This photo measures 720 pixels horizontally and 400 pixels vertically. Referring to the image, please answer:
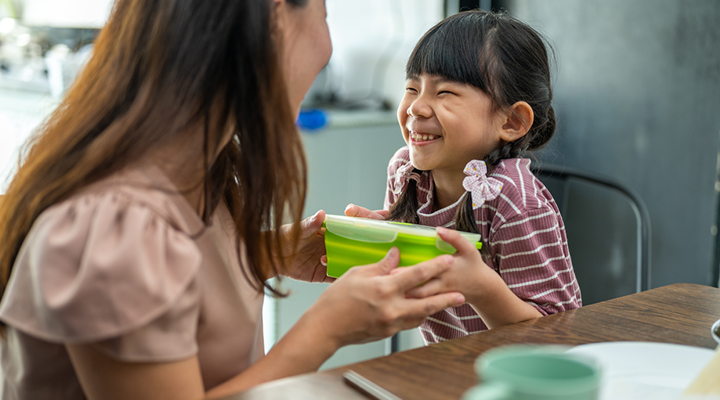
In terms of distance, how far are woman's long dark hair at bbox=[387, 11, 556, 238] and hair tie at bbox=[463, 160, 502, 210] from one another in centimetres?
3

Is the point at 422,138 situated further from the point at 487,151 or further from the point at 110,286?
the point at 110,286

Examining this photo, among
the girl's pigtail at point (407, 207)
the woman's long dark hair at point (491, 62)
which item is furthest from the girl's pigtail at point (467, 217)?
the girl's pigtail at point (407, 207)

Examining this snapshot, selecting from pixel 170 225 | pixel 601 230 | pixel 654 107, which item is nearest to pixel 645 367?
pixel 170 225

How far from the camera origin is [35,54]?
267cm

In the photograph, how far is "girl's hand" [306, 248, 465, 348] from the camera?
690 millimetres

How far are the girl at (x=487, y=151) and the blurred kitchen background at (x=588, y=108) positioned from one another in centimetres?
69

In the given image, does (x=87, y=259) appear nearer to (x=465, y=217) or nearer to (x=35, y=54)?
(x=465, y=217)

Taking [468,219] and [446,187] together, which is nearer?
[468,219]

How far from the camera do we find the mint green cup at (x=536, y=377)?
13.7 inches

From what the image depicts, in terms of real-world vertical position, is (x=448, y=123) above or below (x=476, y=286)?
above

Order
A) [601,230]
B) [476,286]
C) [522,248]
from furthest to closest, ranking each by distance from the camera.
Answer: [601,230] → [522,248] → [476,286]

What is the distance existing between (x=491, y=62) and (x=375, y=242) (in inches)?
16.0

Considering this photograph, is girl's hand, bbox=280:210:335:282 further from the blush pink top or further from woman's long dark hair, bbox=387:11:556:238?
the blush pink top

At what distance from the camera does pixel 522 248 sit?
0.94m
